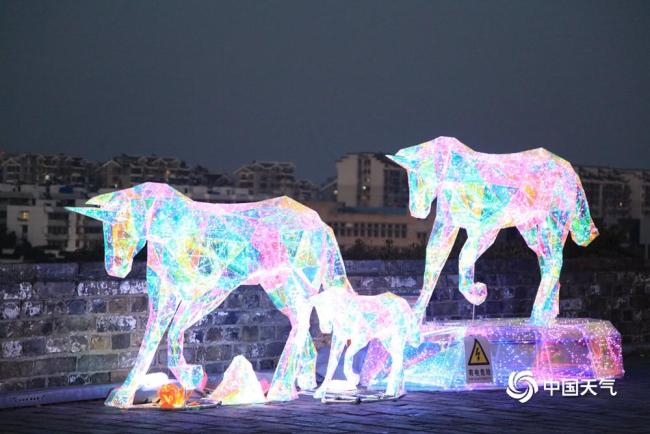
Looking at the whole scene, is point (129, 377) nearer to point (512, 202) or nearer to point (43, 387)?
point (43, 387)

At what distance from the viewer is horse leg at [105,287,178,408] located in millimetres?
9422

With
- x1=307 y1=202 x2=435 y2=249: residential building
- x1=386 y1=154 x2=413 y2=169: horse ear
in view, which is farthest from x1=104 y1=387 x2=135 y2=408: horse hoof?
A: x1=307 y1=202 x2=435 y2=249: residential building

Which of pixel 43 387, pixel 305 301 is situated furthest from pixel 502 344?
pixel 43 387

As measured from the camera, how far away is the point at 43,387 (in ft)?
32.6

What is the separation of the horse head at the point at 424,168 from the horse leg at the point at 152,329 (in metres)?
2.52

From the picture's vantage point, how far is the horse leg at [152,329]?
30.9 feet

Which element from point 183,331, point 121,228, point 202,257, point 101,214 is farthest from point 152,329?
point 101,214

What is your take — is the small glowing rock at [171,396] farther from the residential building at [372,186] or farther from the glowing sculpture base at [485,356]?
the residential building at [372,186]

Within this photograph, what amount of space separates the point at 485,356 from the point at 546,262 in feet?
4.11

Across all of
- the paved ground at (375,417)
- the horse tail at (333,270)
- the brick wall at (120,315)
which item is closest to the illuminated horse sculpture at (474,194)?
the horse tail at (333,270)

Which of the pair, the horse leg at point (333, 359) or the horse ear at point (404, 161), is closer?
the horse leg at point (333, 359)

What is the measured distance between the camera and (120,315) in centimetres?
1053

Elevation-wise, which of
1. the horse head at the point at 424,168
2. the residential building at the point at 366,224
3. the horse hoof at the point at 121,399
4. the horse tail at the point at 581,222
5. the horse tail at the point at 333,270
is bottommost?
the horse hoof at the point at 121,399

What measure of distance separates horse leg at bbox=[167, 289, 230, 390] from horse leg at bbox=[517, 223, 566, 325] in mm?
3469
